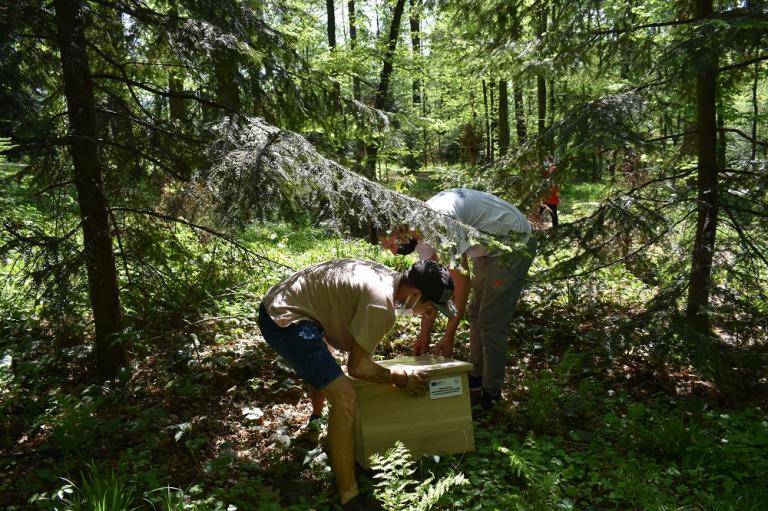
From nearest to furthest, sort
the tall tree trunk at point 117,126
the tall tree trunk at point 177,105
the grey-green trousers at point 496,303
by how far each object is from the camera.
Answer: the grey-green trousers at point 496,303 < the tall tree trunk at point 117,126 < the tall tree trunk at point 177,105

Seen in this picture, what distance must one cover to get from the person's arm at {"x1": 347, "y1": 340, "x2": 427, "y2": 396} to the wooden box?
0.23 feet

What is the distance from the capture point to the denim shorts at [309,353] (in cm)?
322

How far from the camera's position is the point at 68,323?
183 inches

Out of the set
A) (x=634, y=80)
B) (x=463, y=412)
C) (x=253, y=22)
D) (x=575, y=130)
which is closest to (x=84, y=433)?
(x=463, y=412)

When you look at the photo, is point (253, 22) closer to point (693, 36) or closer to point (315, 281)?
point (315, 281)

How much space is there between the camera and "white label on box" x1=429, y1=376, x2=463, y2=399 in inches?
142

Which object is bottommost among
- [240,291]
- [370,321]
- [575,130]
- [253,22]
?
[240,291]

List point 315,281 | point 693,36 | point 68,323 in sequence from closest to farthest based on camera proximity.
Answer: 1. point 315,281
2. point 693,36
3. point 68,323

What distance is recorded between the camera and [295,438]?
408cm

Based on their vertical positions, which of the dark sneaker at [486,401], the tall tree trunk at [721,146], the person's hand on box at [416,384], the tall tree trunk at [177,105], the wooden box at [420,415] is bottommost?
the dark sneaker at [486,401]

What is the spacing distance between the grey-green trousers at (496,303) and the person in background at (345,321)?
1068mm

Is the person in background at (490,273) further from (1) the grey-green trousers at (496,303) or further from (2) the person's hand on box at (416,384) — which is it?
(2) the person's hand on box at (416,384)

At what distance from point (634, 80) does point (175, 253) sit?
17.6ft

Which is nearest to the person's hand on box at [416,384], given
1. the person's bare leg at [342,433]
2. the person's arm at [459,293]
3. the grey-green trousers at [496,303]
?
Result: the person's bare leg at [342,433]
